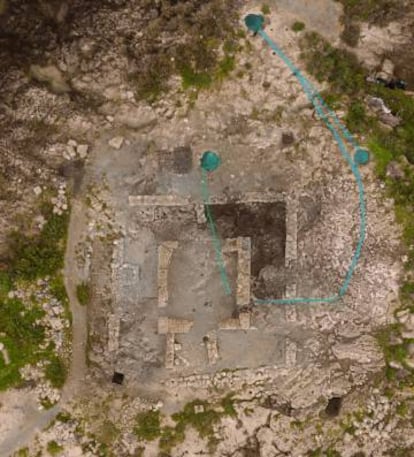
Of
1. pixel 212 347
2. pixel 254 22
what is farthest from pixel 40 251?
pixel 254 22

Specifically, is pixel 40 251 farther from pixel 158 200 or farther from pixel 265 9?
pixel 265 9

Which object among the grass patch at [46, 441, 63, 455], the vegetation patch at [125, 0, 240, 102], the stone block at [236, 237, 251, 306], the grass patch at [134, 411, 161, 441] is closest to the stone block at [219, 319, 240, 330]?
the stone block at [236, 237, 251, 306]

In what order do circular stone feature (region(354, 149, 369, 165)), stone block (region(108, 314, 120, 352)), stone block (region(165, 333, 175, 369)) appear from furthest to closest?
stone block (region(108, 314, 120, 352))
stone block (region(165, 333, 175, 369))
circular stone feature (region(354, 149, 369, 165))

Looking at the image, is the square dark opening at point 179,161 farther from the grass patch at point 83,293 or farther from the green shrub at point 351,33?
the green shrub at point 351,33

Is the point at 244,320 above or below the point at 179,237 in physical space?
below

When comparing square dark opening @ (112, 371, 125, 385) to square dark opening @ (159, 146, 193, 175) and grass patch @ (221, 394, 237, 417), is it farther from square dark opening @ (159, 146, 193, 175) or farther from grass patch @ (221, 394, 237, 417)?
square dark opening @ (159, 146, 193, 175)

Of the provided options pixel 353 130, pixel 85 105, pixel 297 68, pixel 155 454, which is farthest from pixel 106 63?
pixel 155 454
